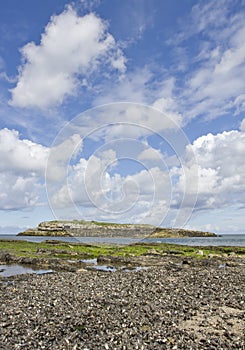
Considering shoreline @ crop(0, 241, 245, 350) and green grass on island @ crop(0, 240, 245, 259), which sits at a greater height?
shoreline @ crop(0, 241, 245, 350)

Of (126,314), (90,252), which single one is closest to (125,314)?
(126,314)

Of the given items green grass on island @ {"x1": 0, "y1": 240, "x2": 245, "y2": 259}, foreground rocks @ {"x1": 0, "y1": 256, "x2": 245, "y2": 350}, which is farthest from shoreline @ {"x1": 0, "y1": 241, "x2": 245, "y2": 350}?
green grass on island @ {"x1": 0, "y1": 240, "x2": 245, "y2": 259}

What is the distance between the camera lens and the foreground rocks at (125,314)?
15.5m

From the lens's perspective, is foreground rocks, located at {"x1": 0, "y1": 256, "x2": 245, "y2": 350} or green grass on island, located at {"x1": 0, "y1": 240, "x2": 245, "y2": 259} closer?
foreground rocks, located at {"x1": 0, "y1": 256, "x2": 245, "y2": 350}

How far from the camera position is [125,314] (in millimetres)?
19281

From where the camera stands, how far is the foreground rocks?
15.5 meters

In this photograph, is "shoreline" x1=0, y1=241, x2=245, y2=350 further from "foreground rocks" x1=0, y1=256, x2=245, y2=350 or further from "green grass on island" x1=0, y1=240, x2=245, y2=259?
"green grass on island" x1=0, y1=240, x2=245, y2=259

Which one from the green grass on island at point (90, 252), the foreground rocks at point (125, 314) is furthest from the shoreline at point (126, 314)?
the green grass on island at point (90, 252)

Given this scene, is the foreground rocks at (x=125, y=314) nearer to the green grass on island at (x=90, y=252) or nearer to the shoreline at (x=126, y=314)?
the shoreline at (x=126, y=314)

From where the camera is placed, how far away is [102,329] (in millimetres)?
16953

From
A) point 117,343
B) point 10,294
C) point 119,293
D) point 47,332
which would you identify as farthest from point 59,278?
point 117,343

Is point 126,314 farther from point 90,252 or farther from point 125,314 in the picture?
point 90,252

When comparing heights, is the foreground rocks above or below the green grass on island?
above

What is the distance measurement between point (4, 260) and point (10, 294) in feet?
101
